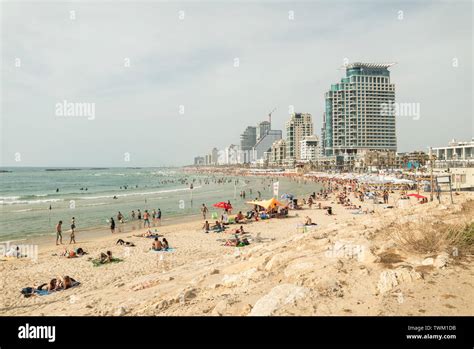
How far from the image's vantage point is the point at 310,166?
5221 inches

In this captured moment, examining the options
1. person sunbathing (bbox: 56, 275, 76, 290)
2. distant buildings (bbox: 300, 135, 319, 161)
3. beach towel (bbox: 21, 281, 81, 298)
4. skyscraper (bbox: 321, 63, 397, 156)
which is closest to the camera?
beach towel (bbox: 21, 281, 81, 298)

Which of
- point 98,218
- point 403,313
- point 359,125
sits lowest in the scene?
point 98,218

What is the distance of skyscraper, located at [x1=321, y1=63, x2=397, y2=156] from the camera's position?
13100 cm

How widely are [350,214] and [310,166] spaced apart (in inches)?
4277

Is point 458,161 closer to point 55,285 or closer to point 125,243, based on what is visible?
point 125,243

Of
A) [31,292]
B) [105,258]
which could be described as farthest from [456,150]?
[31,292]

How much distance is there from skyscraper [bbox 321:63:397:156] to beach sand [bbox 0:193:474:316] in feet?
414

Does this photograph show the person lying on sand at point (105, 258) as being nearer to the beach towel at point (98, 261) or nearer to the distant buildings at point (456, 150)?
the beach towel at point (98, 261)

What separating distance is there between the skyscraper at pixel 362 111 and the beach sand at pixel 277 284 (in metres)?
126

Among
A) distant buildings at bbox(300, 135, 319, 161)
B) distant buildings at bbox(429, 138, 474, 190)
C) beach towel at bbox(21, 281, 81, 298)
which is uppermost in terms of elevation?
distant buildings at bbox(300, 135, 319, 161)

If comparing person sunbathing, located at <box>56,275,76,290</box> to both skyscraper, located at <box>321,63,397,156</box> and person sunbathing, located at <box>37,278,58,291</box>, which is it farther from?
skyscraper, located at <box>321,63,397,156</box>

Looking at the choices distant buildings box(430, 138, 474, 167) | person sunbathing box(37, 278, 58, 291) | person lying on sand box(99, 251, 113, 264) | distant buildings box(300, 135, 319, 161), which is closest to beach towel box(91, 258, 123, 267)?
person lying on sand box(99, 251, 113, 264)
